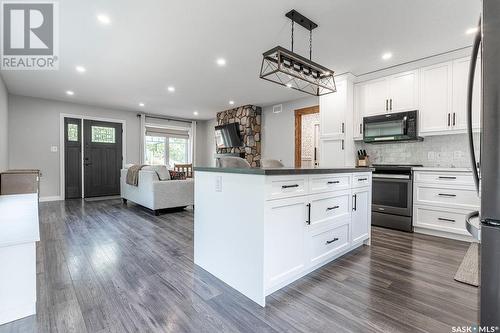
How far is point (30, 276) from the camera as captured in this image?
1.52 m

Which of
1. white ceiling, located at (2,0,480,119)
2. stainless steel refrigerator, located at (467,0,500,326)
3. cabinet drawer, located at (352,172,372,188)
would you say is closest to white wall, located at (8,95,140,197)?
white ceiling, located at (2,0,480,119)

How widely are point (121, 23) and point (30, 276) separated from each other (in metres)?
2.52

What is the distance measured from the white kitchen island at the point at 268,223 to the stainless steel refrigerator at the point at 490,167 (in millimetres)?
1098

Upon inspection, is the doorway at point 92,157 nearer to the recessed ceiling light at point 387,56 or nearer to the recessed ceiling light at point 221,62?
the recessed ceiling light at point 221,62

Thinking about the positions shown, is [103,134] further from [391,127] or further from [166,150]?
[391,127]

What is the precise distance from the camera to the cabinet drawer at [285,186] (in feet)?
5.44

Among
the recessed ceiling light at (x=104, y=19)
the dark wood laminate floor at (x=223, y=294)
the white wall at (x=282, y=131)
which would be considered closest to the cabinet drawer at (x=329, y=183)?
the dark wood laminate floor at (x=223, y=294)

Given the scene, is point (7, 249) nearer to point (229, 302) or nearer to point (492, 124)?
point (229, 302)

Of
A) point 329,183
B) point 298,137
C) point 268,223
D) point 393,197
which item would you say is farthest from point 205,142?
point 268,223

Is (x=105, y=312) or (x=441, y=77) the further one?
(x=441, y=77)

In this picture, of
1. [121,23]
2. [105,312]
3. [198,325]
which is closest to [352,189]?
[198,325]

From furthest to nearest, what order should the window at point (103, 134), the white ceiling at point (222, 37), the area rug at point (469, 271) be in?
the window at point (103, 134), the white ceiling at point (222, 37), the area rug at point (469, 271)

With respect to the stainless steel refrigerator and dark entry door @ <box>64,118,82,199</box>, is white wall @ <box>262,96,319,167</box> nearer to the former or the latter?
dark entry door @ <box>64,118,82,199</box>
